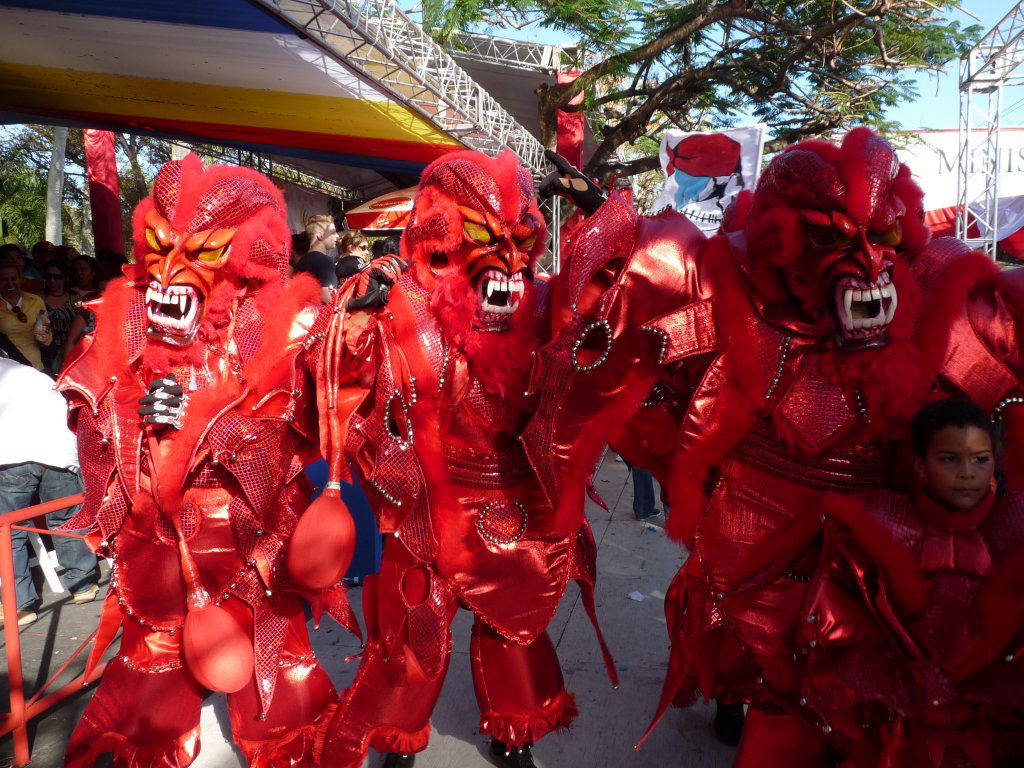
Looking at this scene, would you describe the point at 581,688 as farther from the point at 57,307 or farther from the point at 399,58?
the point at 57,307

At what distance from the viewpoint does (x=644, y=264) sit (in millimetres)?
1780

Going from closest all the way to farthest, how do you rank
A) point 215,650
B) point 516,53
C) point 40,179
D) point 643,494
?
point 215,650
point 643,494
point 516,53
point 40,179

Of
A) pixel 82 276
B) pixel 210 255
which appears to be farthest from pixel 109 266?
pixel 210 255

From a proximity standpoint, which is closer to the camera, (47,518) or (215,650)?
(215,650)

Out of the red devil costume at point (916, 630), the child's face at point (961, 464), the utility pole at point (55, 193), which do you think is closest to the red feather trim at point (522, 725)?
the red devil costume at point (916, 630)

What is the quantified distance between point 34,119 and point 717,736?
29.1ft

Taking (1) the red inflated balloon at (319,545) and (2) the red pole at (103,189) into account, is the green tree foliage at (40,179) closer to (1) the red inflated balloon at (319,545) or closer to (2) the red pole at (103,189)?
(2) the red pole at (103,189)

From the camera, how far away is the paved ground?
244 centimetres

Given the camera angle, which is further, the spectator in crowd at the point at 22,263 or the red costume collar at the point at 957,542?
the spectator in crowd at the point at 22,263

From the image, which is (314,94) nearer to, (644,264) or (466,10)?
(466,10)

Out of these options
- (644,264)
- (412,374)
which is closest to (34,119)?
(412,374)

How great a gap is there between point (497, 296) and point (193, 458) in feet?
3.14

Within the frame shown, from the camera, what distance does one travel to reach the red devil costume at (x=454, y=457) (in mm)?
2023

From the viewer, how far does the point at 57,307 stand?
5.72m
